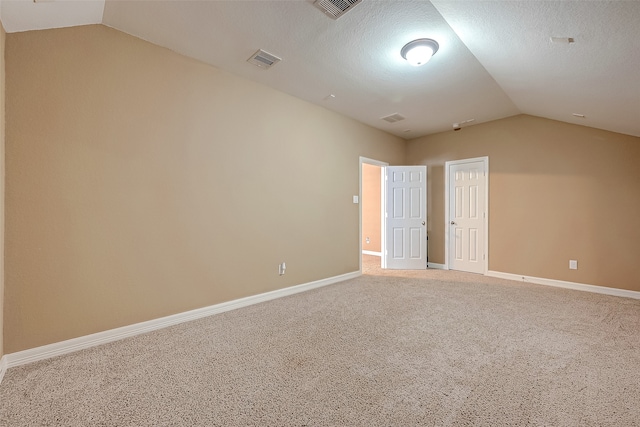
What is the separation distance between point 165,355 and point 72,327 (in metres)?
0.84

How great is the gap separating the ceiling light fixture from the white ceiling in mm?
54

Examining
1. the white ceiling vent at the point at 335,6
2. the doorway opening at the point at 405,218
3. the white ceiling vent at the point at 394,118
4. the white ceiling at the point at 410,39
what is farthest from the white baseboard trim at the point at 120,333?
the white ceiling vent at the point at 394,118

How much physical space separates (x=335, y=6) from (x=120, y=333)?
3.29 metres

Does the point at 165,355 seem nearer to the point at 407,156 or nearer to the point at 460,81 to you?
the point at 460,81

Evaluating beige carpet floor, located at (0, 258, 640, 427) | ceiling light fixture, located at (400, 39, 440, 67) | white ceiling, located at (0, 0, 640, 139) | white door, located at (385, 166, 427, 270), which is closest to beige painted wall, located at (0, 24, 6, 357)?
white ceiling, located at (0, 0, 640, 139)

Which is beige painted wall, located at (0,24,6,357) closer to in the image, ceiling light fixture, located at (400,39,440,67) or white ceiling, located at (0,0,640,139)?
white ceiling, located at (0,0,640,139)

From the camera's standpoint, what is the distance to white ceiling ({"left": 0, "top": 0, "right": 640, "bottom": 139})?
1929 mm

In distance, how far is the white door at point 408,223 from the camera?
5.48 metres

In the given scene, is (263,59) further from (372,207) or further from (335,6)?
(372,207)

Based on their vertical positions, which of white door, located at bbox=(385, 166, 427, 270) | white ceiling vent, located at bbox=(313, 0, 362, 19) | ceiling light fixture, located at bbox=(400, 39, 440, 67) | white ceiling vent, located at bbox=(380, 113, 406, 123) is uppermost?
white ceiling vent, located at bbox=(313, 0, 362, 19)

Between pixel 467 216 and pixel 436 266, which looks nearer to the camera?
pixel 467 216

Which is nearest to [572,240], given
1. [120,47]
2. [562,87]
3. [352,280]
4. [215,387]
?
[562,87]

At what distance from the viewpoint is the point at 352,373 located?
1899 millimetres

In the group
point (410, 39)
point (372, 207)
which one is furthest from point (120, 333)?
point (372, 207)
